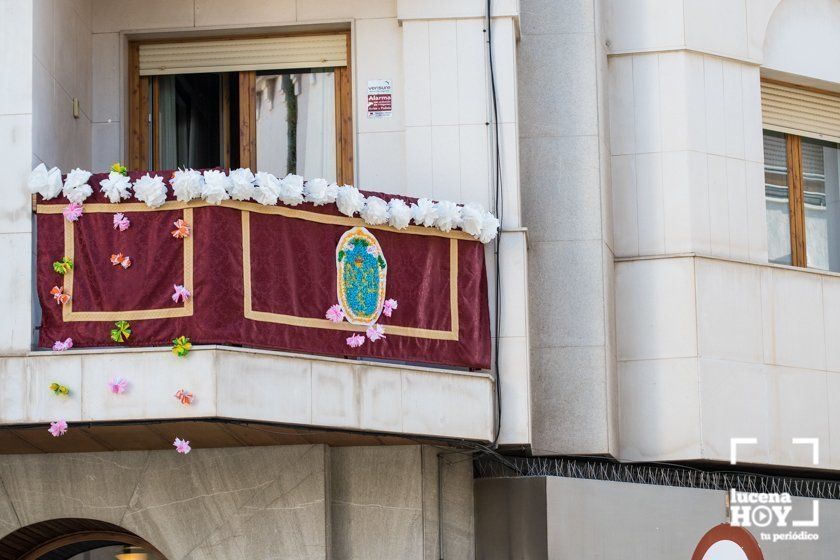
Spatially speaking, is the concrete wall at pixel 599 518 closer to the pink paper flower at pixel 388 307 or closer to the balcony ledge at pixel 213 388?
the balcony ledge at pixel 213 388

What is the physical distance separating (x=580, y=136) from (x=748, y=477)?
3668 millimetres

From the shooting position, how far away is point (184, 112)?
1628 centimetres

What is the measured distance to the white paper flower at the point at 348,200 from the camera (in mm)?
13539

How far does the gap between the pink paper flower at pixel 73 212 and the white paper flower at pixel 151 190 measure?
50 cm

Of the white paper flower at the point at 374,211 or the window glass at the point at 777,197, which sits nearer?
the white paper flower at the point at 374,211

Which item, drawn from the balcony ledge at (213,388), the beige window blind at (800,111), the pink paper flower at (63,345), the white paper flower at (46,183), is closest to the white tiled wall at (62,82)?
the white paper flower at (46,183)

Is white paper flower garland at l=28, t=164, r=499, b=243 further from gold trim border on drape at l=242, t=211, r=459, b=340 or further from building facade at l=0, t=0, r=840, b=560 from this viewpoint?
building facade at l=0, t=0, r=840, b=560

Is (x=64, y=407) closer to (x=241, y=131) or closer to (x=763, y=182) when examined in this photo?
(x=241, y=131)

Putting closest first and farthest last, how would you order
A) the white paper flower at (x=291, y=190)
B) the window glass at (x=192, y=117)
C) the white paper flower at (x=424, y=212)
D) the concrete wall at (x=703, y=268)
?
the white paper flower at (x=291, y=190)
the white paper flower at (x=424, y=212)
the concrete wall at (x=703, y=268)
the window glass at (x=192, y=117)

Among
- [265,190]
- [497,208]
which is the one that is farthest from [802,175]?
[265,190]

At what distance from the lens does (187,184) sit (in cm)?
1298

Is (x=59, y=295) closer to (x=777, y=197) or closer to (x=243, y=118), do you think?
(x=243, y=118)

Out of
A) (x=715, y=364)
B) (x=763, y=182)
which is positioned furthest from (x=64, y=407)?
(x=763, y=182)

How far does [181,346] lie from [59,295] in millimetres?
1150
